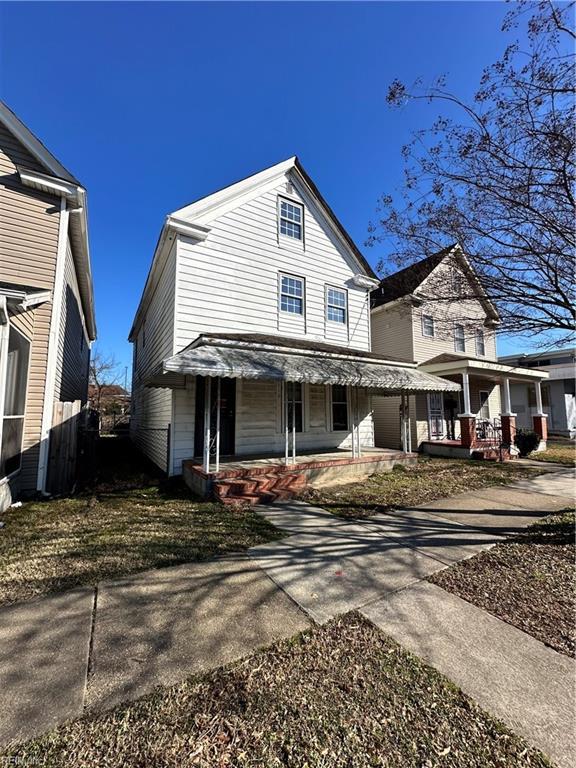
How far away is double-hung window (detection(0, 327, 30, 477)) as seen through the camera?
5.95 metres

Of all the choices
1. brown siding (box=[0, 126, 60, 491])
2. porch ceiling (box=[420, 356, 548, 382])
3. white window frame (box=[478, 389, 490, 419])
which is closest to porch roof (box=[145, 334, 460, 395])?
brown siding (box=[0, 126, 60, 491])

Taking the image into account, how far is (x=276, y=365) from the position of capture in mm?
7668

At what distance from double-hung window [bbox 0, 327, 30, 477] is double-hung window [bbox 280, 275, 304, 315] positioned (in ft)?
22.8

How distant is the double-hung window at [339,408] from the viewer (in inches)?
456

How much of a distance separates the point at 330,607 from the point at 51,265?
850 centimetres

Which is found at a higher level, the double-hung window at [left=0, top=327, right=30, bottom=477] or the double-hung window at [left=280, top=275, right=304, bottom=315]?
the double-hung window at [left=280, top=275, right=304, bottom=315]

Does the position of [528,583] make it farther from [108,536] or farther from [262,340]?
[262,340]

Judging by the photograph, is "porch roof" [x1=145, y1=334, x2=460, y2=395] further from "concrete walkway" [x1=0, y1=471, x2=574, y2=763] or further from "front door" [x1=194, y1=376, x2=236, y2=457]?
"concrete walkway" [x1=0, y1=471, x2=574, y2=763]

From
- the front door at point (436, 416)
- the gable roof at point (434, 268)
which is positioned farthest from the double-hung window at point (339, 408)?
the front door at point (436, 416)

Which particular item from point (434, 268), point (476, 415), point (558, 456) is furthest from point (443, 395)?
point (434, 268)

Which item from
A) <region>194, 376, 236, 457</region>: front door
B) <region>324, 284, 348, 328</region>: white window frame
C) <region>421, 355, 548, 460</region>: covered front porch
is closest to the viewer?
<region>194, 376, 236, 457</region>: front door

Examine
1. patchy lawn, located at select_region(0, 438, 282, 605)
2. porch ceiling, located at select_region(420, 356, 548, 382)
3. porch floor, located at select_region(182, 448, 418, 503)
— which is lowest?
patchy lawn, located at select_region(0, 438, 282, 605)

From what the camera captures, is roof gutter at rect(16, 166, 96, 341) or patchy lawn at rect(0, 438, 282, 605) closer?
patchy lawn at rect(0, 438, 282, 605)

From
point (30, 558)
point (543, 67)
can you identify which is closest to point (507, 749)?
point (30, 558)
